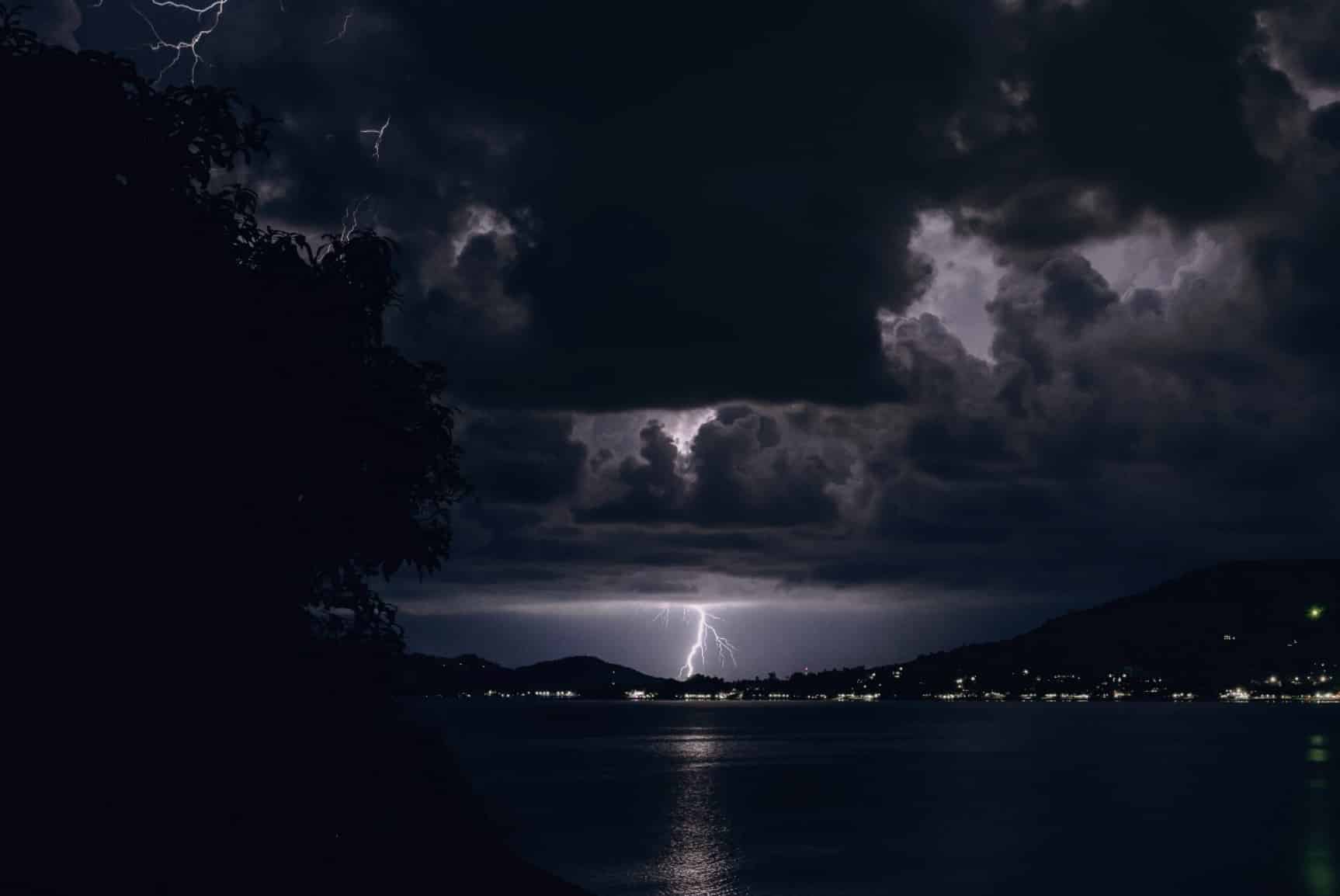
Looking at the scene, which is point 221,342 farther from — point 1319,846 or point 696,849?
point 1319,846

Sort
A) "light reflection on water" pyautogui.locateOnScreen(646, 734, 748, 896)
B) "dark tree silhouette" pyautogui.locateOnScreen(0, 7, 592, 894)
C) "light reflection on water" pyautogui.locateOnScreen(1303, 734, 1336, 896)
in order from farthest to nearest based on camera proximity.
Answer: "light reflection on water" pyautogui.locateOnScreen(1303, 734, 1336, 896) → "light reflection on water" pyautogui.locateOnScreen(646, 734, 748, 896) → "dark tree silhouette" pyautogui.locateOnScreen(0, 7, 592, 894)

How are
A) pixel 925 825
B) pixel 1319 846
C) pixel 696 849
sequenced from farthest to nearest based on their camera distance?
pixel 925 825 → pixel 1319 846 → pixel 696 849

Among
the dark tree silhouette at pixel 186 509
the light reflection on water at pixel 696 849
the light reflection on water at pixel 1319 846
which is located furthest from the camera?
the light reflection on water at pixel 1319 846

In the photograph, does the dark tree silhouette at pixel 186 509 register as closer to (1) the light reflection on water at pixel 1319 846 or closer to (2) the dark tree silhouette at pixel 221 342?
(2) the dark tree silhouette at pixel 221 342

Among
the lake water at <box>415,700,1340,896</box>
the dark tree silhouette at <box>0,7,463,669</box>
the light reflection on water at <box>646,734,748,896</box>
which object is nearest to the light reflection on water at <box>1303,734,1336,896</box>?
the lake water at <box>415,700,1340,896</box>

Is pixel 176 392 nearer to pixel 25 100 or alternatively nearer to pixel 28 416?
pixel 28 416

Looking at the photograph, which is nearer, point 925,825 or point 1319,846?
point 1319,846

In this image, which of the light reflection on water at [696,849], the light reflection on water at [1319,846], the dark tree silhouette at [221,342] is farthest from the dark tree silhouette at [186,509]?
the light reflection on water at [1319,846]

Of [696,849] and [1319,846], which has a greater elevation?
[696,849]

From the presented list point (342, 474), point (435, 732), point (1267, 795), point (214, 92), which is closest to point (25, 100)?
point (214, 92)

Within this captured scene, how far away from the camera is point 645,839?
7956cm

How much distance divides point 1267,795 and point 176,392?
4879 inches

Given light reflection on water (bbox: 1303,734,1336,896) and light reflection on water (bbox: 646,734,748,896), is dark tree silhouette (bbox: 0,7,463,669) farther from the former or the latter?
light reflection on water (bbox: 1303,734,1336,896)

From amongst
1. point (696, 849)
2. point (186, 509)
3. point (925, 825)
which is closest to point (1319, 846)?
point (925, 825)
